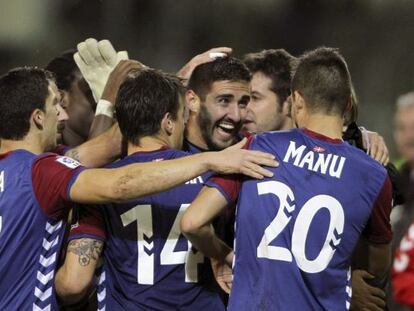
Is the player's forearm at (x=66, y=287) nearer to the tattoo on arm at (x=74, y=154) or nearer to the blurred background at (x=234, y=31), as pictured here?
the tattoo on arm at (x=74, y=154)

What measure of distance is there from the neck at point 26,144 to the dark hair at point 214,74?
1.33 m

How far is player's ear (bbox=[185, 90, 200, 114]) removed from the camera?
577 centimetres

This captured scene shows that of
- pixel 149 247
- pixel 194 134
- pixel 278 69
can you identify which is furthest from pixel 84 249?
pixel 278 69

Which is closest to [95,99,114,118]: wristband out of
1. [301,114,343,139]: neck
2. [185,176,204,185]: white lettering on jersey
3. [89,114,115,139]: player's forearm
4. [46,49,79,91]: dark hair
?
[89,114,115,139]: player's forearm

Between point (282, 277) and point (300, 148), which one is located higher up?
point (300, 148)

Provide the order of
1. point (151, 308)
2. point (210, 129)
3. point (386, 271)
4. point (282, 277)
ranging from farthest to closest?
point (210, 129) → point (386, 271) → point (151, 308) → point (282, 277)

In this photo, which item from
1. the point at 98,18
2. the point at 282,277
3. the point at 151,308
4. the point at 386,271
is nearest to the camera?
the point at 282,277

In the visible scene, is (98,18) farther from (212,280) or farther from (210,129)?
(212,280)

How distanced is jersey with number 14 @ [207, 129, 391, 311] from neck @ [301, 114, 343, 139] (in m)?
0.05

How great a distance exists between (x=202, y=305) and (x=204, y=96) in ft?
4.70

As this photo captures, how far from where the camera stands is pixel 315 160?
4441 mm

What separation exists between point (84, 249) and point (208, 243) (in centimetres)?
61

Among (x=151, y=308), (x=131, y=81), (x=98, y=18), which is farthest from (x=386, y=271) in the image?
(x=98, y=18)

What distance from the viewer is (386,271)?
5.14 meters
